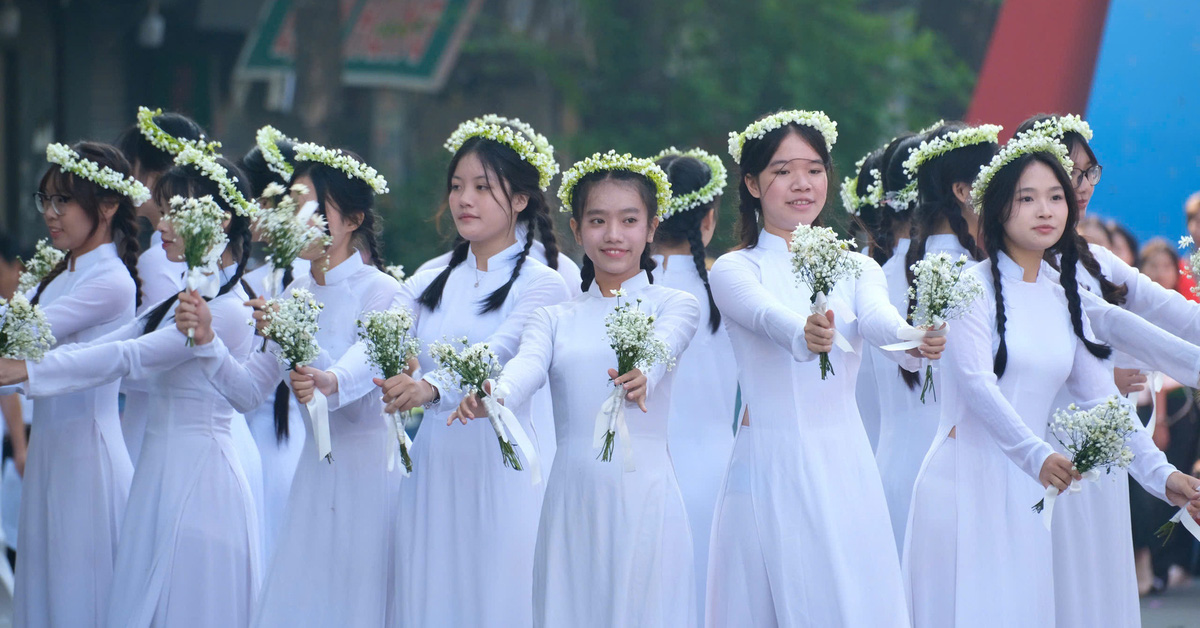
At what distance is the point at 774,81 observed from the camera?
14.5 meters

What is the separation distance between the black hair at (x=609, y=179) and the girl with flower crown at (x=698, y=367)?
2.38 feet

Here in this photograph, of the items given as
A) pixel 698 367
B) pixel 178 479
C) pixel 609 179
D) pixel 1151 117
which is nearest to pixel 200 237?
pixel 178 479

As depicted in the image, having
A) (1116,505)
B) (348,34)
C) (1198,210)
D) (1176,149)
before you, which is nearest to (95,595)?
(1116,505)

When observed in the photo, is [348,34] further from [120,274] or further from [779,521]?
[779,521]

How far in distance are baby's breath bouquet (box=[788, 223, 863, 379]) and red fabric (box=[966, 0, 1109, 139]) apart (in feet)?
22.0

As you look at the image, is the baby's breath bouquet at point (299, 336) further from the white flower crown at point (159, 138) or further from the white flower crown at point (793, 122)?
the white flower crown at point (159, 138)

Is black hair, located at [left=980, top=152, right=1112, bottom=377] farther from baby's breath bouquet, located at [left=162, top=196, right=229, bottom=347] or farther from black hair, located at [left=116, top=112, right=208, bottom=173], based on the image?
black hair, located at [left=116, top=112, right=208, bottom=173]

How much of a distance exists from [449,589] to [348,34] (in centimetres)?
1105

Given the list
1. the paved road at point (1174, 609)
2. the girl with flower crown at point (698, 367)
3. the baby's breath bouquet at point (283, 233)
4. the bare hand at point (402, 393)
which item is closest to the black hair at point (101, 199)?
the baby's breath bouquet at point (283, 233)

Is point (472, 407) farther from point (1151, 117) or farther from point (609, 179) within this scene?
point (1151, 117)

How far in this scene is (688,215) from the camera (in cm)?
628

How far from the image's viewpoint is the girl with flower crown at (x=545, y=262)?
5.40 metres

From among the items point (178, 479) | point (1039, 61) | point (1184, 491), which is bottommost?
point (1184, 491)

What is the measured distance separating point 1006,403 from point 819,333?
745 millimetres
